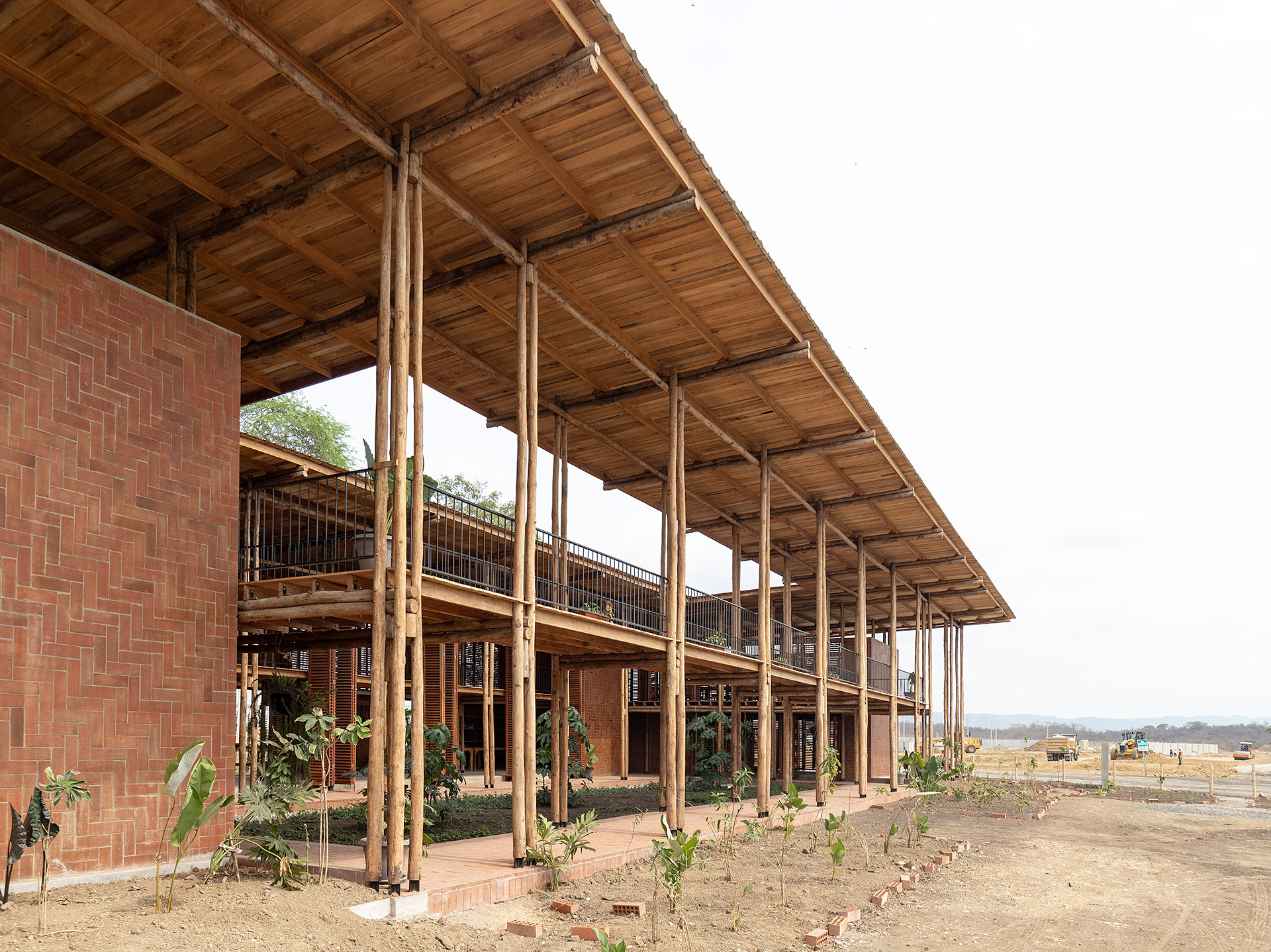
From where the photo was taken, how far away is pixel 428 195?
1039cm

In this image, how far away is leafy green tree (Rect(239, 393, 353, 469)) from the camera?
3756 cm

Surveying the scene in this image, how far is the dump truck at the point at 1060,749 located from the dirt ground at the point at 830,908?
4253cm

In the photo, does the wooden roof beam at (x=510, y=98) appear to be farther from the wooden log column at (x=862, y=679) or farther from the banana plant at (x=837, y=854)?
the wooden log column at (x=862, y=679)

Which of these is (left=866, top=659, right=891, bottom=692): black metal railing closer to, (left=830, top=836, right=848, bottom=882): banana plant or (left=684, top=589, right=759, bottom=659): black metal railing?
(left=684, top=589, right=759, bottom=659): black metal railing

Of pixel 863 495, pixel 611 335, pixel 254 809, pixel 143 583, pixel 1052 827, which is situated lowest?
pixel 1052 827

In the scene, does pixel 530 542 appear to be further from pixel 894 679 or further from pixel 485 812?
pixel 894 679

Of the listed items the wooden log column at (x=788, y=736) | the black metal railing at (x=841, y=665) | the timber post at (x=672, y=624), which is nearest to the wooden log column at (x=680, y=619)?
the timber post at (x=672, y=624)

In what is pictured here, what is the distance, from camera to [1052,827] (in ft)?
64.6

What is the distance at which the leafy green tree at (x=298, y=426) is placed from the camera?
3756cm

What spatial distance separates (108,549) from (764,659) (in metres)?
10.9

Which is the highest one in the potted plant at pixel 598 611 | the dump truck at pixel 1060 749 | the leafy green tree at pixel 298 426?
the leafy green tree at pixel 298 426

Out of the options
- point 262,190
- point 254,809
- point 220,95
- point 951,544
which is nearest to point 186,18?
point 220,95

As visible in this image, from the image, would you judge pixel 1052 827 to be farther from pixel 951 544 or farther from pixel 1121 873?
pixel 951 544

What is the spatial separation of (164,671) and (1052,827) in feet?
56.1
